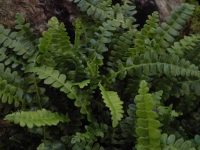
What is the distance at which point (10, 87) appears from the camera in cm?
359

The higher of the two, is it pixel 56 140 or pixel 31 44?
pixel 31 44

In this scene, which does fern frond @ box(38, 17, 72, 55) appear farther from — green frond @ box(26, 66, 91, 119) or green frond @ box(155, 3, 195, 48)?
green frond @ box(155, 3, 195, 48)

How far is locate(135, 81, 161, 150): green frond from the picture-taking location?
307 centimetres

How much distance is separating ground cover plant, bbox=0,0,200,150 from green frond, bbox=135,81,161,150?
21 cm

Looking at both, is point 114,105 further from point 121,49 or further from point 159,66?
point 121,49

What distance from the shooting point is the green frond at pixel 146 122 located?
307 centimetres

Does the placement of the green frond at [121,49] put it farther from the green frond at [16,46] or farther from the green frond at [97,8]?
the green frond at [16,46]

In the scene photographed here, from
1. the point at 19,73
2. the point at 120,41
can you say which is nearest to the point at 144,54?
the point at 120,41

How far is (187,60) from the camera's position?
3941 mm

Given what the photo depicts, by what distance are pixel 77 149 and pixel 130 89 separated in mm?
765

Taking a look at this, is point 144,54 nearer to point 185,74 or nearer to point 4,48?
point 185,74

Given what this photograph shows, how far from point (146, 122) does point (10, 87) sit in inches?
44.1

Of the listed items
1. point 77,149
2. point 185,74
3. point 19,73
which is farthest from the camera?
point 19,73

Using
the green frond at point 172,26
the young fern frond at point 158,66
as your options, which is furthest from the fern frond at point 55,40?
the green frond at point 172,26
